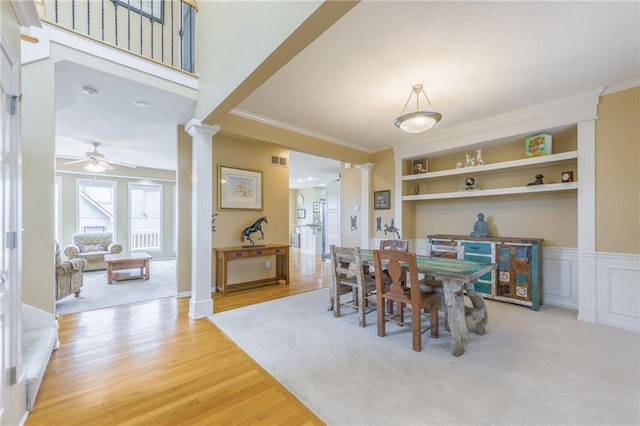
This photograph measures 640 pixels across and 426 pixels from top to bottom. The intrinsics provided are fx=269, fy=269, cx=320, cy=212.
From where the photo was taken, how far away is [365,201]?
5.53m

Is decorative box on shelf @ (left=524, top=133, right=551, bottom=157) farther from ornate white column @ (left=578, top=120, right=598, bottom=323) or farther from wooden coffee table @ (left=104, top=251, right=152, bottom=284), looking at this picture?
wooden coffee table @ (left=104, top=251, right=152, bottom=284)

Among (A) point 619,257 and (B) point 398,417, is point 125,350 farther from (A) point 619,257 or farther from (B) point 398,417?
(A) point 619,257

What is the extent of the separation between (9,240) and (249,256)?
9.61ft

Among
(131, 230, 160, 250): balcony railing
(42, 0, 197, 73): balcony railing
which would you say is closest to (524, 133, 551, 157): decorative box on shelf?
(42, 0, 197, 73): balcony railing

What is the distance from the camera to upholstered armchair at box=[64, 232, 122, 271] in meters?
5.82

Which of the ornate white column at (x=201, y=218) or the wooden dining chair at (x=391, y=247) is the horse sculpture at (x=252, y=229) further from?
the wooden dining chair at (x=391, y=247)

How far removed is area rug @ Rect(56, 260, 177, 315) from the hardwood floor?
53 cm

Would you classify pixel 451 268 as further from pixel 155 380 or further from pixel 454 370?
pixel 155 380

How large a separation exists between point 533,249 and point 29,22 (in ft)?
16.9

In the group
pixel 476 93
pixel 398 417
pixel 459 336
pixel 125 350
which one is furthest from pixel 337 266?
pixel 476 93

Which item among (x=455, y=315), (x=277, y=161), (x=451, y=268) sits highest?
(x=277, y=161)

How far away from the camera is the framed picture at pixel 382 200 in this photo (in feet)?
17.2

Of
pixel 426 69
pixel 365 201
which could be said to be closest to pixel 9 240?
pixel 426 69

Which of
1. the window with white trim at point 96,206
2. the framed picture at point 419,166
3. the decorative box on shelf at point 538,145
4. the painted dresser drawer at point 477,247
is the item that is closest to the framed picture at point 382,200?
the framed picture at point 419,166
